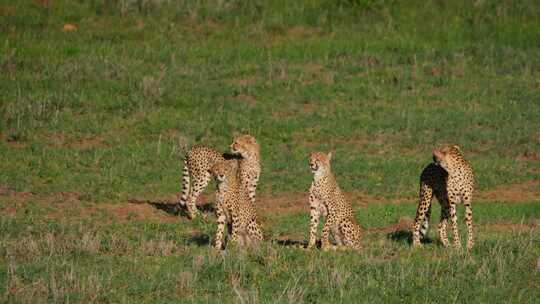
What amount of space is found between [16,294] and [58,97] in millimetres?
11098

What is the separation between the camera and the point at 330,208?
578 inches

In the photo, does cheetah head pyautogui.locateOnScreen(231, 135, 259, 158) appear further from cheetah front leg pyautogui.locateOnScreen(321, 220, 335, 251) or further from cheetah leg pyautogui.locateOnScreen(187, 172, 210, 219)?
cheetah front leg pyautogui.locateOnScreen(321, 220, 335, 251)

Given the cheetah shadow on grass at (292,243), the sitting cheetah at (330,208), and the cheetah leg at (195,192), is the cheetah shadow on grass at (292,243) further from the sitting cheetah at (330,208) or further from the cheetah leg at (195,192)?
the cheetah leg at (195,192)

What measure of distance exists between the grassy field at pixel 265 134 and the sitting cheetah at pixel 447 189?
356 mm

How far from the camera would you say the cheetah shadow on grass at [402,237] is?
15.6 metres

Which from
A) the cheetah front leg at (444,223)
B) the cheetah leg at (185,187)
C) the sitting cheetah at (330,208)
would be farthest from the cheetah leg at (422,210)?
the cheetah leg at (185,187)

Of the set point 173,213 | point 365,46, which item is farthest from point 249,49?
point 173,213

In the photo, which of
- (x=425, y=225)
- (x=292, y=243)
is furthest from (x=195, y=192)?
(x=425, y=225)

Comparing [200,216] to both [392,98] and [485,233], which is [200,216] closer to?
[485,233]

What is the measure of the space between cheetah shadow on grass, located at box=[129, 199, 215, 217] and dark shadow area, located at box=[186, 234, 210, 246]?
5.91 ft

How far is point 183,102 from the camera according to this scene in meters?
23.0

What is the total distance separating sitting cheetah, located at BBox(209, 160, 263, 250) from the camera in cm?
1452

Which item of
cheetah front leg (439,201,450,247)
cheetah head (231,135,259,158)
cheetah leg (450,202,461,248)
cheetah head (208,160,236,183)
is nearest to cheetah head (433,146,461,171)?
cheetah leg (450,202,461,248)

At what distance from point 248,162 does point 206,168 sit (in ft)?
2.39
